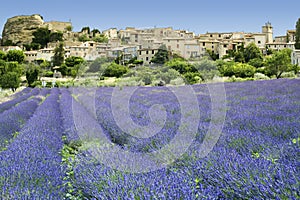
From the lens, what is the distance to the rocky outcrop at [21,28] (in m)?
87.7

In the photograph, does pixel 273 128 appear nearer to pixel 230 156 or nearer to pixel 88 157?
pixel 230 156

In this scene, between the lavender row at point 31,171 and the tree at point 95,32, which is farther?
the tree at point 95,32

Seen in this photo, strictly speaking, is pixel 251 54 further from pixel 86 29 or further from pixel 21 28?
pixel 21 28

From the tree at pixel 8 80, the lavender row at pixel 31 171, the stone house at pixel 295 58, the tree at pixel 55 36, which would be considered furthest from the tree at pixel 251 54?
the tree at pixel 55 36

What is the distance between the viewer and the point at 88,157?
10.7ft

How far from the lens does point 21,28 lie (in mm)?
90312

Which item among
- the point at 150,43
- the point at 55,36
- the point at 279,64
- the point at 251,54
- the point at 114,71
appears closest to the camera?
the point at 279,64

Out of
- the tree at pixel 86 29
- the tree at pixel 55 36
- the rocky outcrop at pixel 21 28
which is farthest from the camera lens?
the tree at pixel 86 29

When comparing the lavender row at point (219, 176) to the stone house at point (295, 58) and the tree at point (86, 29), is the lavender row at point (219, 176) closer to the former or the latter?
the stone house at point (295, 58)

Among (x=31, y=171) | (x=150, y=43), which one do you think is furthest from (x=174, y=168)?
(x=150, y=43)

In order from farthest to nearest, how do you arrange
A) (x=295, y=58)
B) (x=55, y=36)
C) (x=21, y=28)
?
1. (x=21, y=28)
2. (x=55, y=36)
3. (x=295, y=58)

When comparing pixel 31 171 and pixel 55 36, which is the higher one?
pixel 55 36

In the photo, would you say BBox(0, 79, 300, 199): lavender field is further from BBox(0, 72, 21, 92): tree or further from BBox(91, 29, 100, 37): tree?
BBox(91, 29, 100, 37): tree

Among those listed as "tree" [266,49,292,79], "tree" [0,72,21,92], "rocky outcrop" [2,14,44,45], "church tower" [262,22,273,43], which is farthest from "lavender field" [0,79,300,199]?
"rocky outcrop" [2,14,44,45]
